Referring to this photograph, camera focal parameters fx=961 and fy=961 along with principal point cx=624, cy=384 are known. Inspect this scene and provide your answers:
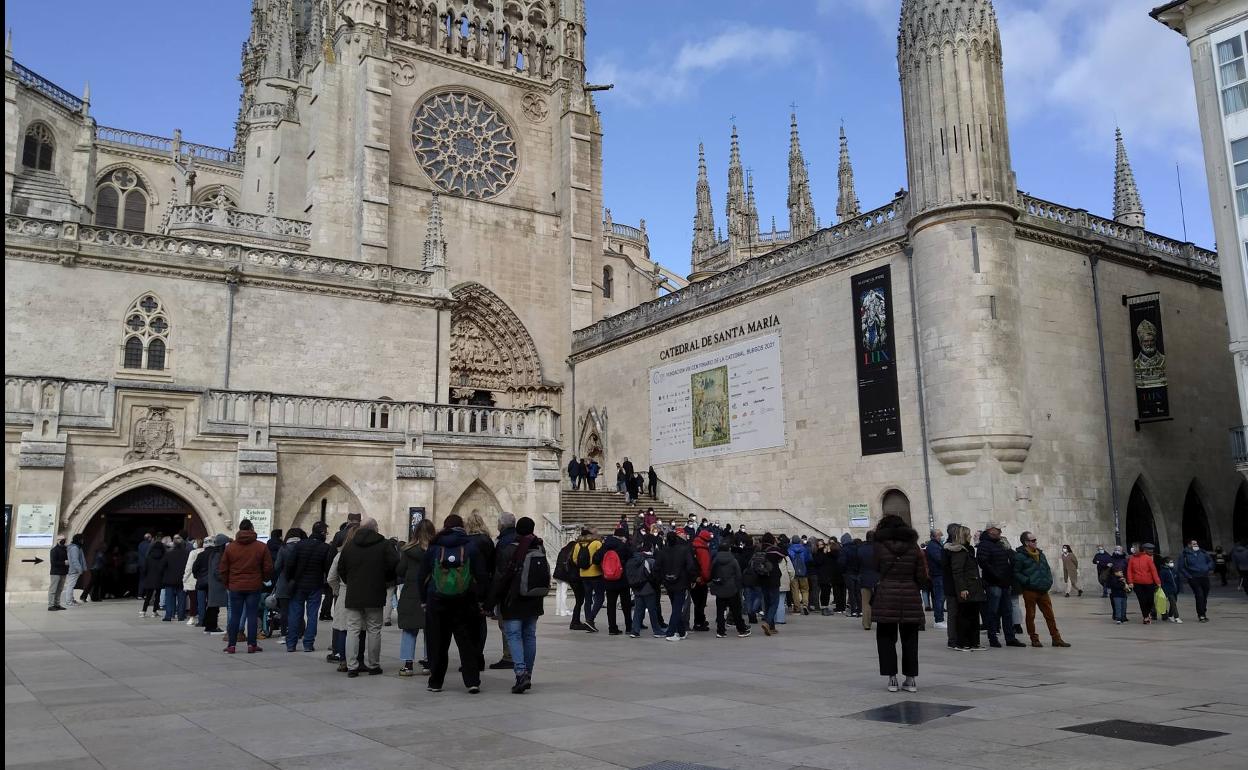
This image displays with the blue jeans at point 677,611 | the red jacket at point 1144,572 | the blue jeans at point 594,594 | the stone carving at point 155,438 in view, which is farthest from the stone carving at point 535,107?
the red jacket at point 1144,572

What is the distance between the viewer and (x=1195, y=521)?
2591 cm

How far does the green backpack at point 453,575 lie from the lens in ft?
26.8

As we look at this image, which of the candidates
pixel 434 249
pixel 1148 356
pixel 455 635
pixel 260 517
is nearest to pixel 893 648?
pixel 455 635

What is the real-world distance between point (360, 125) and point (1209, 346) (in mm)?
27337

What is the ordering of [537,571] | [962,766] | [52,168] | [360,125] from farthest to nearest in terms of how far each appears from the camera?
[52,168] → [360,125] → [537,571] → [962,766]

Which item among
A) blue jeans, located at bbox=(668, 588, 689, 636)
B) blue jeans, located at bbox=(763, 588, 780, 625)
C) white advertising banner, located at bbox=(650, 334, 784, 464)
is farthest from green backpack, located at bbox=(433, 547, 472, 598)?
white advertising banner, located at bbox=(650, 334, 784, 464)

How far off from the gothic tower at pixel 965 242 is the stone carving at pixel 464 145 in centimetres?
1767

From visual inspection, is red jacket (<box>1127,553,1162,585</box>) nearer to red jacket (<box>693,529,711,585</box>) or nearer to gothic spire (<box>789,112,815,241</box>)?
red jacket (<box>693,529,711,585</box>)

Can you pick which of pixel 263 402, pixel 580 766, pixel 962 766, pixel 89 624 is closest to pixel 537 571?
pixel 580 766

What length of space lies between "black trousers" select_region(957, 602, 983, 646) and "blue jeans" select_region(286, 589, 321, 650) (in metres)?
7.47

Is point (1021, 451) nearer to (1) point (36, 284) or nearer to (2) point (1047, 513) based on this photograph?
(2) point (1047, 513)

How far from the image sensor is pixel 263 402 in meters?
20.4

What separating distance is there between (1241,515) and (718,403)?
15116 millimetres

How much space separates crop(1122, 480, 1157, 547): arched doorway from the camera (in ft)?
78.9
